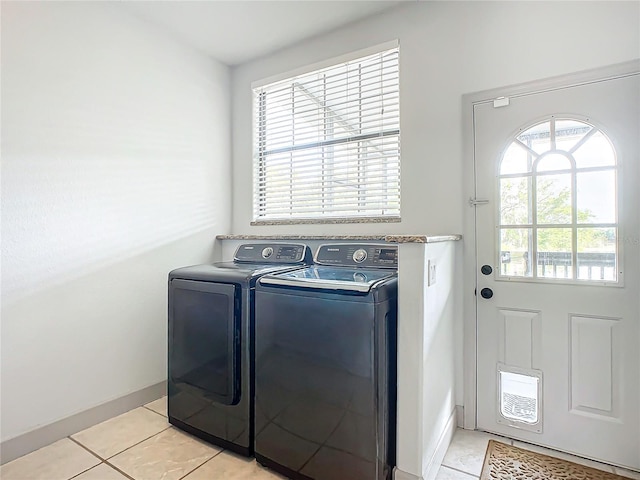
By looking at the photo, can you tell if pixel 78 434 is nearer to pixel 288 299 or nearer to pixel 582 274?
pixel 288 299

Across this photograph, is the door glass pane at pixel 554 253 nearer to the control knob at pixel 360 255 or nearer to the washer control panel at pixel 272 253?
the control knob at pixel 360 255

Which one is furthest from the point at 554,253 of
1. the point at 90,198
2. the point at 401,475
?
the point at 90,198

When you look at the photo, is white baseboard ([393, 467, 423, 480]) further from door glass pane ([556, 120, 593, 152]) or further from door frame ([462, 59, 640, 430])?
door glass pane ([556, 120, 593, 152])

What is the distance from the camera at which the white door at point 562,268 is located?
5.67 ft

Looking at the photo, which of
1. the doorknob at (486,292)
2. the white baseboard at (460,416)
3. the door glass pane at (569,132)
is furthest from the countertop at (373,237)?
the white baseboard at (460,416)

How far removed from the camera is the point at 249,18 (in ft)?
7.79

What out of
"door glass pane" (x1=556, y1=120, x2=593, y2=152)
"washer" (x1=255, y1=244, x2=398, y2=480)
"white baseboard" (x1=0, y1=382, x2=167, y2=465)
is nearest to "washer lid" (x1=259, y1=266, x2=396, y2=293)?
"washer" (x1=255, y1=244, x2=398, y2=480)

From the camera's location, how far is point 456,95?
83.0 inches

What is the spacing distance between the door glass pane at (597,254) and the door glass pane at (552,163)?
35cm

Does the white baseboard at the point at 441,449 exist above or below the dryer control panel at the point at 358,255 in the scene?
below

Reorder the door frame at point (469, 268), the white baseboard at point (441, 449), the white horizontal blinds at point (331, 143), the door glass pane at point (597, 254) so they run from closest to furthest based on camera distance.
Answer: the white baseboard at point (441, 449)
the door glass pane at point (597, 254)
the door frame at point (469, 268)
the white horizontal blinds at point (331, 143)

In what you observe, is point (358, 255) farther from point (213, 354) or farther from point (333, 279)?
point (213, 354)

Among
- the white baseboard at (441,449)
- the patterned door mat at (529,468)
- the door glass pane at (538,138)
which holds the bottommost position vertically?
the patterned door mat at (529,468)

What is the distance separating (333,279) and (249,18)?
1938 millimetres
